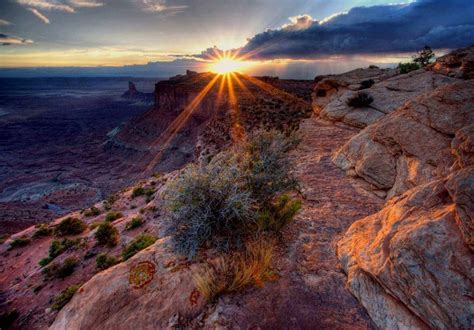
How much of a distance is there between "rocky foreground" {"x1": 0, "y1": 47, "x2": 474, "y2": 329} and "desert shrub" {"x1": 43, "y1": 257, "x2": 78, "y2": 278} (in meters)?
1.04

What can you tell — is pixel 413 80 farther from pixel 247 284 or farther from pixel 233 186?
pixel 247 284

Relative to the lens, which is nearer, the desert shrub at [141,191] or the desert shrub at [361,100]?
the desert shrub at [361,100]

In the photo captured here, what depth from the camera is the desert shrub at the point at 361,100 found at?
1039 cm

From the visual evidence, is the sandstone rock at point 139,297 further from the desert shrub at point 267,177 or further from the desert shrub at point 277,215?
the desert shrub at point 267,177

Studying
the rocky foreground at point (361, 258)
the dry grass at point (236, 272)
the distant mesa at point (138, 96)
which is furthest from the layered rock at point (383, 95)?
the distant mesa at point (138, 96)

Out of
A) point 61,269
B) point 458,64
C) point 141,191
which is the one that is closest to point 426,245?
point 458,64

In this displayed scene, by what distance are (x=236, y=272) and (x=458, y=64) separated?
1247 cm

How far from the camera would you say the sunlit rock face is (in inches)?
94.6

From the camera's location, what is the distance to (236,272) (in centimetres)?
353

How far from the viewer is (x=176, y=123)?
152ft

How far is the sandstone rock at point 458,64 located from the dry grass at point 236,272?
34.3ft

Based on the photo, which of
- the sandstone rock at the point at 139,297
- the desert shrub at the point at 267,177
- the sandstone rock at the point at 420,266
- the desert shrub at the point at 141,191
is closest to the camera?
the sandstone rock at the point at 420,266

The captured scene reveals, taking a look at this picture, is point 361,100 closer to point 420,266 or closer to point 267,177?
point 267,177

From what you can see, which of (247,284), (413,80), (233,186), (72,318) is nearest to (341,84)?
(413,80)
